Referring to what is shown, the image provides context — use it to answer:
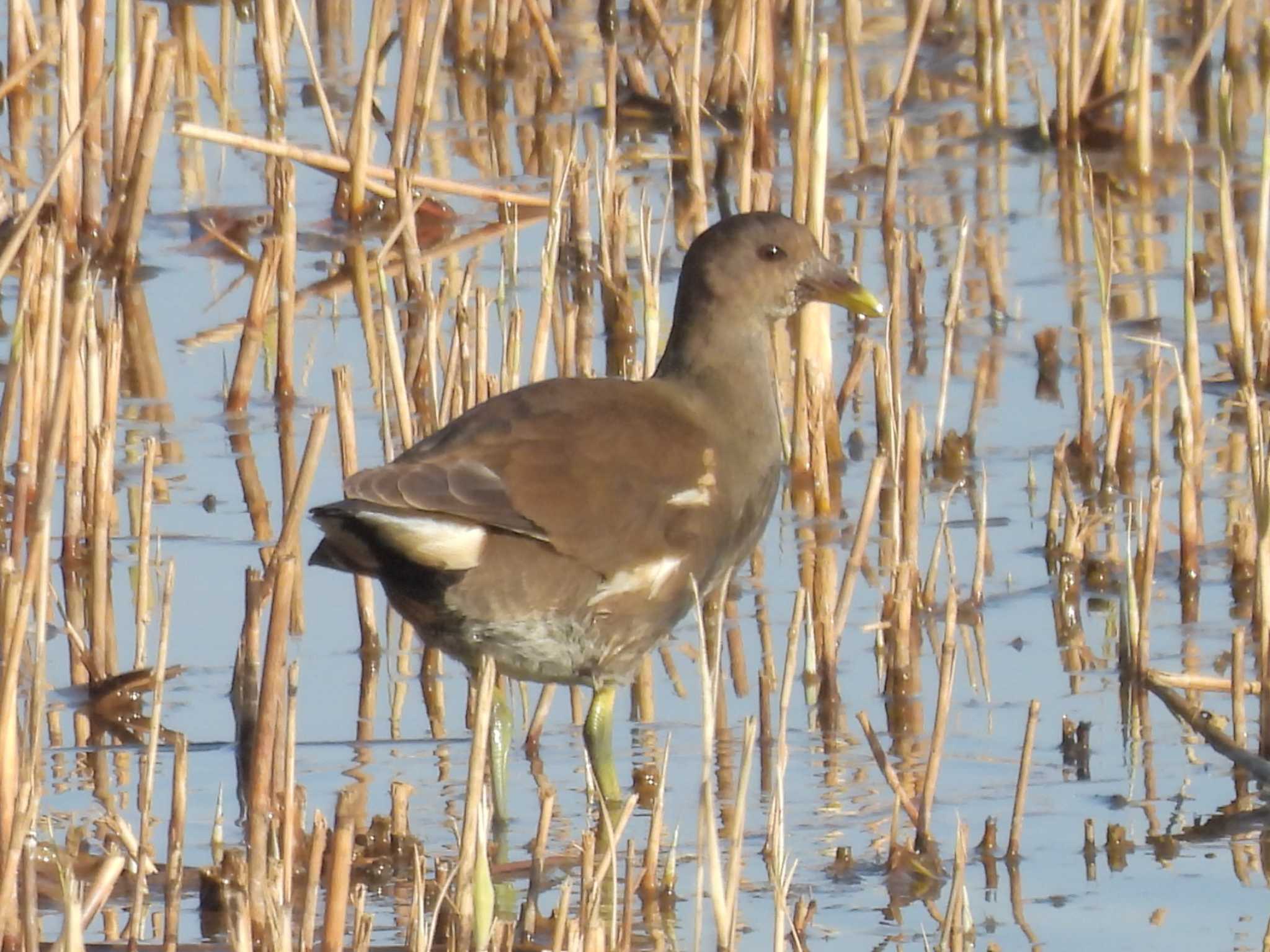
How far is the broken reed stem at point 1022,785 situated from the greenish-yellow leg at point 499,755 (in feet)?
3.29

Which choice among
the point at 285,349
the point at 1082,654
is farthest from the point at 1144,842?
the point at 285,349

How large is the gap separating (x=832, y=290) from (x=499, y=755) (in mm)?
1437

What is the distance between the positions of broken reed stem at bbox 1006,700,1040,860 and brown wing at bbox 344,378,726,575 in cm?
89

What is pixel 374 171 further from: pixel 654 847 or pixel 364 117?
pixel 654 847

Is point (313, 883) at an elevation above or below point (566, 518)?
below

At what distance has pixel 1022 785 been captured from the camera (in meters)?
4.50

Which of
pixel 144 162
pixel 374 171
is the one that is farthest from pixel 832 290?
pixel 144 162

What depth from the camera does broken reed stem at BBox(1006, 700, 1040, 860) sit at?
4465 millimetres

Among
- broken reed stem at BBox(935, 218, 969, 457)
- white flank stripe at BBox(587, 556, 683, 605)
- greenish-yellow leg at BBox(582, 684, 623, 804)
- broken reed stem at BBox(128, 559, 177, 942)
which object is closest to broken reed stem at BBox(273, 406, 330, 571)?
broken reed stem at BBox(128, 559, 177, 942)

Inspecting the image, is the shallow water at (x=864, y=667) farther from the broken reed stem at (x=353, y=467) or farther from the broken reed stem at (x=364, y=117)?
the broken reed stem at (x=364, y=117)

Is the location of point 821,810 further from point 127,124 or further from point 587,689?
point 127,124

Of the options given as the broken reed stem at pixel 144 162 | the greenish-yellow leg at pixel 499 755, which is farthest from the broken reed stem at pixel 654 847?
the broken reed stem at pixel 144 162

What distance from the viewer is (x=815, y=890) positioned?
14.9 feet

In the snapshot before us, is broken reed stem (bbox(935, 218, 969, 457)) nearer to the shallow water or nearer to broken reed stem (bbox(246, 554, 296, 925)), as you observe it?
the shallow water
